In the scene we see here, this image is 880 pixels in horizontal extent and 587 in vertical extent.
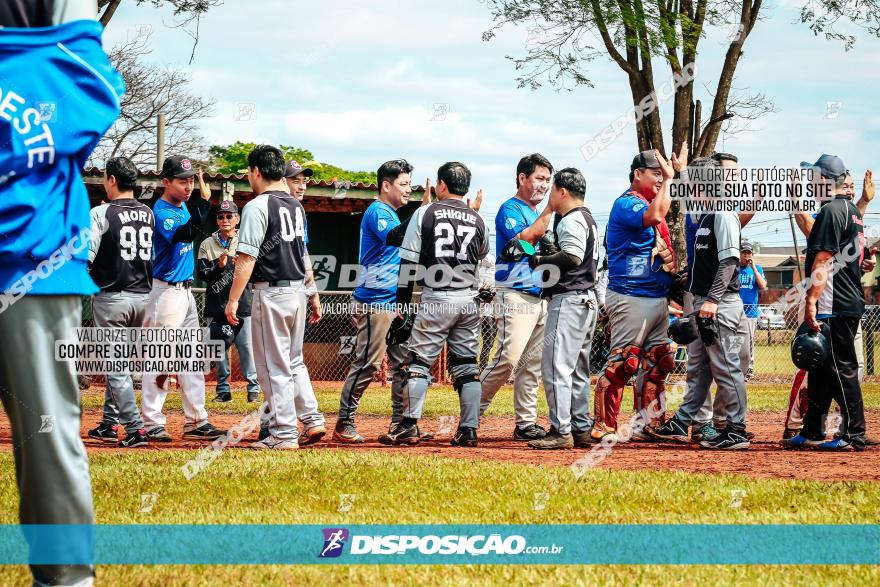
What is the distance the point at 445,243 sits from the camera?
26.7 ft

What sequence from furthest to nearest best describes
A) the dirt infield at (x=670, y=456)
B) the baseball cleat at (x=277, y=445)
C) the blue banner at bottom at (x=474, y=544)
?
the baseball cleat at (x=277, y=445)
the dirt infield at (x=670, y=456)
the blue banner at bottom at (x=474, y=544)

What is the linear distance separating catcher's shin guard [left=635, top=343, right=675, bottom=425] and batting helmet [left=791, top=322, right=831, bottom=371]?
3.47 ft

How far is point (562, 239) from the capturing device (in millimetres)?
8062

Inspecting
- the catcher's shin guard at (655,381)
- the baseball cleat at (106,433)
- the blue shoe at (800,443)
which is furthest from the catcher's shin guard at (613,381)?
the baseball cleat at (106,433)

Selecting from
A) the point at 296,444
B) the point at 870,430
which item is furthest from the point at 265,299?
the point at 870,430

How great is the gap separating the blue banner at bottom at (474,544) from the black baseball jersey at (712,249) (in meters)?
3.82

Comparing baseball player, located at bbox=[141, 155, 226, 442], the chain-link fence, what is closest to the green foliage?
the chain-link fence

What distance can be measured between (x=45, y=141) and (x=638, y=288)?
6.47 metres

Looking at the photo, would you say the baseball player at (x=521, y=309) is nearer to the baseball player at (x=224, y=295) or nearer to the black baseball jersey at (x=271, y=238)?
the black baseball jersey at (x=271, y=238)

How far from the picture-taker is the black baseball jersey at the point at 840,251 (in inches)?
320

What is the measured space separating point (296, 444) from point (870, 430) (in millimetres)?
5989

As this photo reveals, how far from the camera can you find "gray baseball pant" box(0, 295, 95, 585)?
2791 mm

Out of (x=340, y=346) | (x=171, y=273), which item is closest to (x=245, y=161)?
(x=340, y=346)

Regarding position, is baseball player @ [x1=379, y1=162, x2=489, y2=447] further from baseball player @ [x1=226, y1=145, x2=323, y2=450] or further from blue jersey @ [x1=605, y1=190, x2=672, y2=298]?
blue jersey @ [x1=605, y1=190, x2=672, y2=298]
